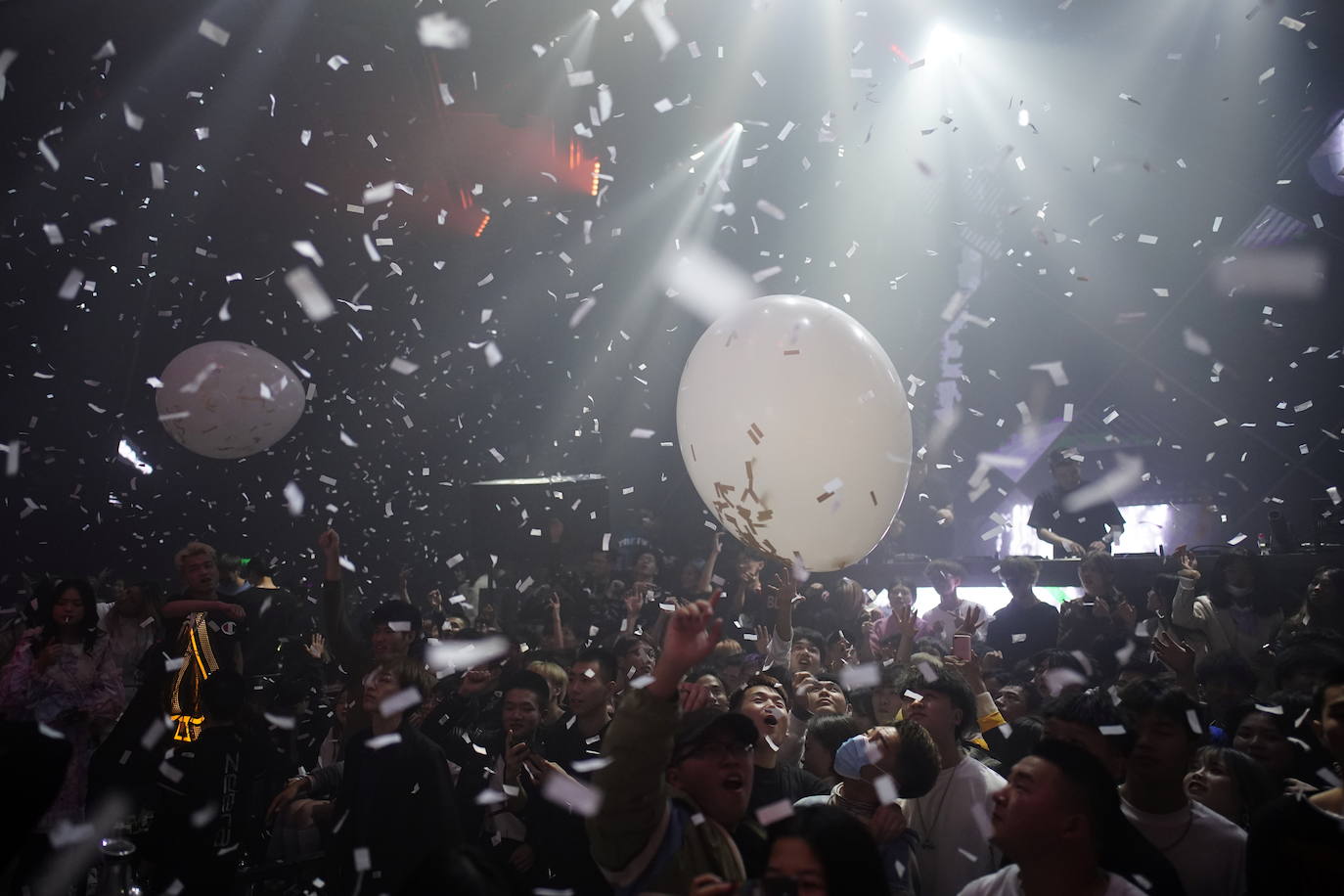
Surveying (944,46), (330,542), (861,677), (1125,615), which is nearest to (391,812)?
(330,542)

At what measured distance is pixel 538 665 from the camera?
330 cm

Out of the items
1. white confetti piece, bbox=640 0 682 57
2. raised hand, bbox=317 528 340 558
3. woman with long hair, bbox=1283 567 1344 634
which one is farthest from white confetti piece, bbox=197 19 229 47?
woman with long hair, bbox=1283 567 1344 634

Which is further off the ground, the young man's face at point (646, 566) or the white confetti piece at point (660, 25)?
the white confetti piece at point (660, 25)

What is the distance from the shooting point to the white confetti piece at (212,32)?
4527mm

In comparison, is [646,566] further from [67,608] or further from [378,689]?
[67,608]

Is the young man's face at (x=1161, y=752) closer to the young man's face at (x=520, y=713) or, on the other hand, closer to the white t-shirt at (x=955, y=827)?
the white t-shirt at (x=955, y=827)

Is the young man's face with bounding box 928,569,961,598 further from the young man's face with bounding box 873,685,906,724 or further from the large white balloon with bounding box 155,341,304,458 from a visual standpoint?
the large white balloon with bounding box 155,341,304,458

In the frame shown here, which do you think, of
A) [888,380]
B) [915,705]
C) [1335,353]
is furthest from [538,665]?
[1335,353]

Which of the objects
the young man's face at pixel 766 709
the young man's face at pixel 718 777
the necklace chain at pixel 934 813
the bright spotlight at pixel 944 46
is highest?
the bright spotlight at pixel 944 46

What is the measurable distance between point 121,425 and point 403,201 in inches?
126

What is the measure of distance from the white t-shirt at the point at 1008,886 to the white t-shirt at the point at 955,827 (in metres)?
0.37

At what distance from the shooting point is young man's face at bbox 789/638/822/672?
3.84m

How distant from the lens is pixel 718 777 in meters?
1.74

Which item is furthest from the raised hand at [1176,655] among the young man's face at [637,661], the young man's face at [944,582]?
the young man's face at [637,661]
